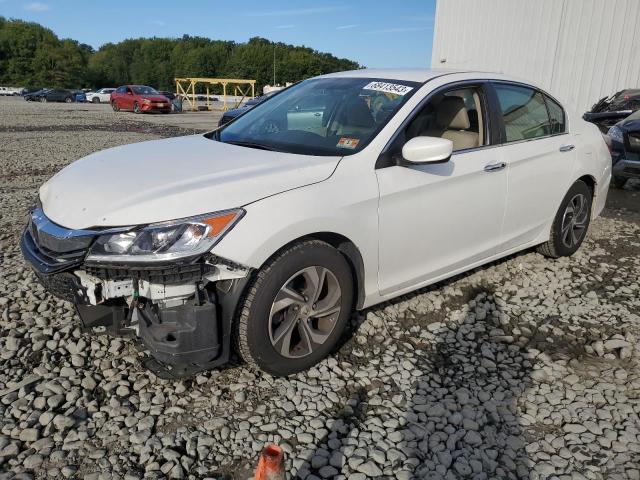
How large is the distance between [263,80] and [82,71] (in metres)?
34.3

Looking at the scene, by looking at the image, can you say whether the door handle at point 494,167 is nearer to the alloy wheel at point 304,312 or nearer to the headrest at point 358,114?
the headrest at point 358,114

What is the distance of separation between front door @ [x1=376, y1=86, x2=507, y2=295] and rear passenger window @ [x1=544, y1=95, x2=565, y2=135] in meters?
1.05

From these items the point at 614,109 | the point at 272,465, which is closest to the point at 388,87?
the point at 272,465

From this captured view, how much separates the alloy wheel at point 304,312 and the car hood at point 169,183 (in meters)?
0.51

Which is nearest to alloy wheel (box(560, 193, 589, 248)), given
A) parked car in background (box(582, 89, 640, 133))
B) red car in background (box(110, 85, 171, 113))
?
parked car in background (box(582, 89, 640, 133))

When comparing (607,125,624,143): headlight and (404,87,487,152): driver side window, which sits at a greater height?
Result: (404,87,487,152): driver side window

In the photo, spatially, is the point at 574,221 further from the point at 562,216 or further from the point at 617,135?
the point at 617,135

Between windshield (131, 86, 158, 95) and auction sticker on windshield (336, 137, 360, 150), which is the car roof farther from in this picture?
windshield (131, 86, 158, 95)

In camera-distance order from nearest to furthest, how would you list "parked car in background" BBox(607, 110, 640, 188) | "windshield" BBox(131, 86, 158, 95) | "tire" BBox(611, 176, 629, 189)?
"parked car in background" BBox(607, 110, 640, 188) → "tire" BBox(611, 176, 629, 189) → "windshield" BBox(131, 86, 158, 95)

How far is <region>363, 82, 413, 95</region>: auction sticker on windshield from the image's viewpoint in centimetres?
351

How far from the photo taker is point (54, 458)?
2.33 metres

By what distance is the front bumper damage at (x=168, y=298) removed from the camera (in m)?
2.49

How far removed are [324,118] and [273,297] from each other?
146cm

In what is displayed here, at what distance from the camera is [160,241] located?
246cm
